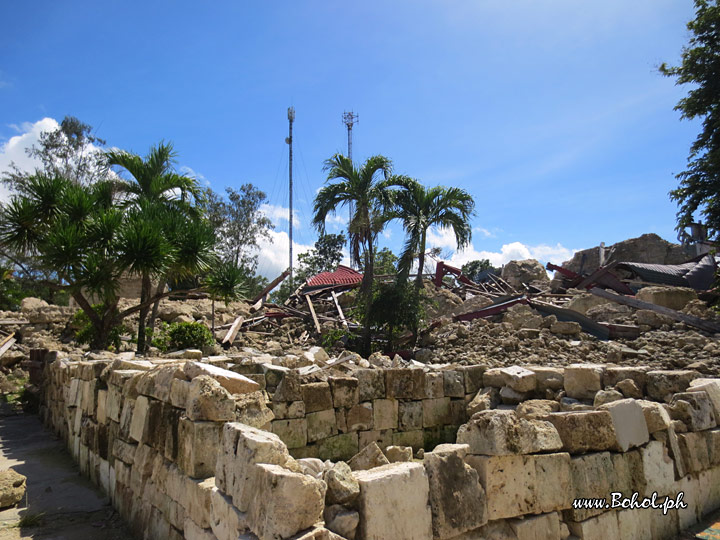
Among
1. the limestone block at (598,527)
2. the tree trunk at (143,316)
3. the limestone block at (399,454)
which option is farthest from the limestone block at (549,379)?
the tree trunk at (143,316)

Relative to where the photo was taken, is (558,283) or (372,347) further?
(558,283)

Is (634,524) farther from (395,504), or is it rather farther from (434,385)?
(434,385)

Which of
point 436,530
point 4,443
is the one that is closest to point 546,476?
point 436,530

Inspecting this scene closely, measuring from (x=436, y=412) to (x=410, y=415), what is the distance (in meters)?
0.43

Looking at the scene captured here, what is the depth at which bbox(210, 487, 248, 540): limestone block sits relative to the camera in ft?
10.1

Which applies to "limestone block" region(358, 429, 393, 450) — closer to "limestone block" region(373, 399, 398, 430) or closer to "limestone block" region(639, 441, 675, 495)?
"limestone block" region(373, 399, 398, 430)

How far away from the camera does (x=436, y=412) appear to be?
724 centimetres

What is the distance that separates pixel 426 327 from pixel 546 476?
11542 millimetres

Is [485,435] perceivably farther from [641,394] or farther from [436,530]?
[641,394]

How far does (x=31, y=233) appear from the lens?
12.3 meters

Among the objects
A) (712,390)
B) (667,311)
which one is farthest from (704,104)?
(712,390)

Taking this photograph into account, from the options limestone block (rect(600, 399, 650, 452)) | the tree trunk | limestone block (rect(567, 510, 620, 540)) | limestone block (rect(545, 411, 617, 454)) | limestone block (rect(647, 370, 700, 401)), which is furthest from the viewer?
the tree trunk

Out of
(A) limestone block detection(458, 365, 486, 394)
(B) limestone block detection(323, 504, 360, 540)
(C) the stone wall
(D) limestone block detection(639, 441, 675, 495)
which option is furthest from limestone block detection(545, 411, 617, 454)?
(A) limestone block detection(458, 365, 486, 394)

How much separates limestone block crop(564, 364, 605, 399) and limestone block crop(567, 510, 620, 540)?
2.59m
